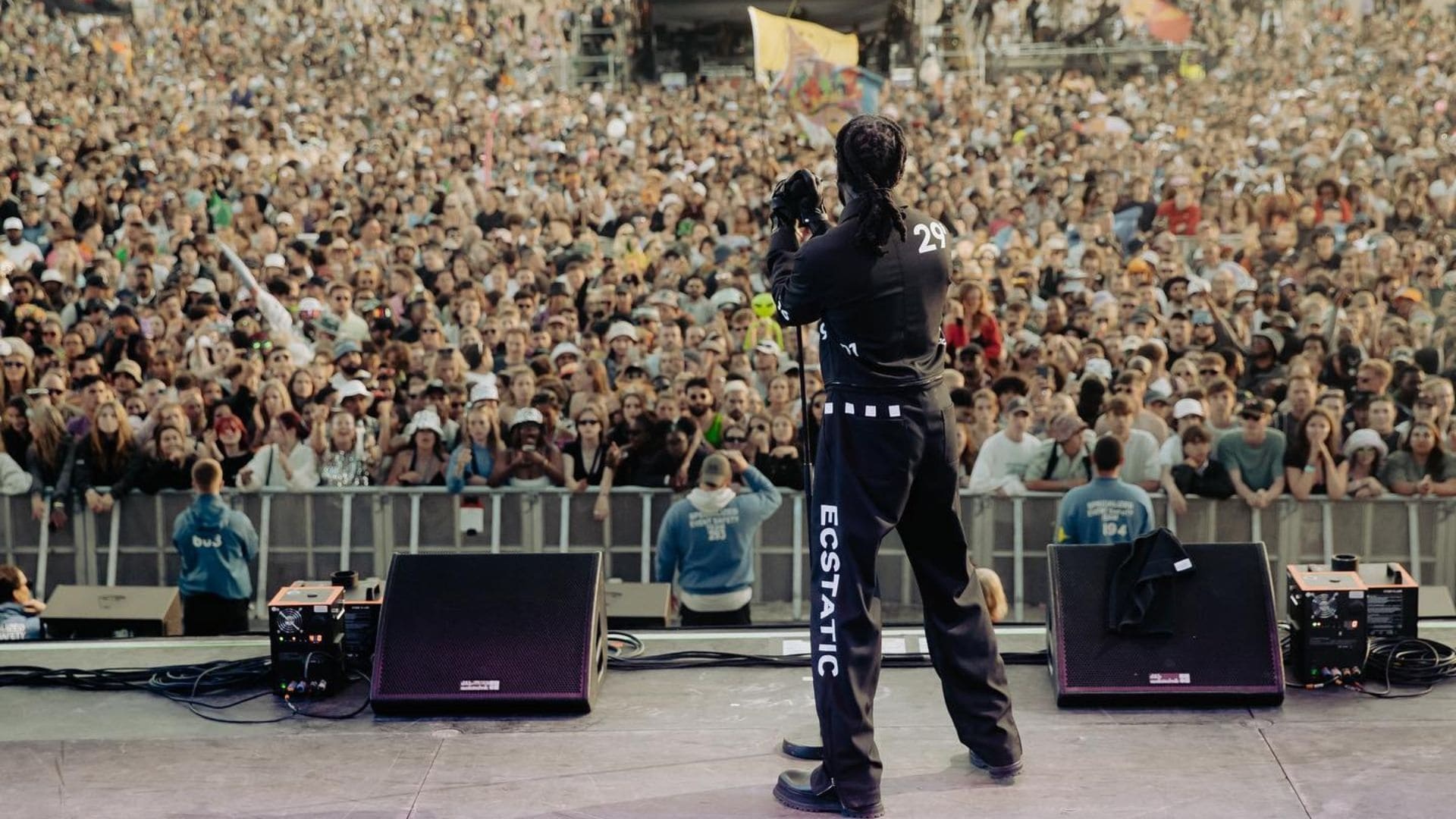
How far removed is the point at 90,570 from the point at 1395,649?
273 inches

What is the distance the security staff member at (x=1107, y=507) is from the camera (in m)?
7.68

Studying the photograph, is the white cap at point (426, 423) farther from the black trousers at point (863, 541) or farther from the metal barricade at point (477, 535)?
the black trousers at point (863, 541)

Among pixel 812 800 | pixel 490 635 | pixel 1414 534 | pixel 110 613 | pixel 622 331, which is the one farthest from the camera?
pixel 622 331

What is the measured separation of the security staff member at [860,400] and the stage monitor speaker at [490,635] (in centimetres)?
99

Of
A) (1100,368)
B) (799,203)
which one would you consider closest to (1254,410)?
(1100,368)

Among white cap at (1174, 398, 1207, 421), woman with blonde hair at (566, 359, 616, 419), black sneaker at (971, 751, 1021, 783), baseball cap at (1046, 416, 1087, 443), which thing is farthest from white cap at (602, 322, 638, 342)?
black sneaker at (971, 751, 1021, 783)

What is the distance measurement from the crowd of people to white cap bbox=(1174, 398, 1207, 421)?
27mm

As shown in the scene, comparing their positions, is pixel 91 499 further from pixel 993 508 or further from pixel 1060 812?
pixel 1060 812

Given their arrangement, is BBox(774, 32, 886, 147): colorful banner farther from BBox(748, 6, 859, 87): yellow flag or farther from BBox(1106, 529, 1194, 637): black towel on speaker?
BBox(1106, 529, 1194, 637): black towel on speaker

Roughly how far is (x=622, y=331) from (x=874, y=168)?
769 cm

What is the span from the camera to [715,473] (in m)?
8.03

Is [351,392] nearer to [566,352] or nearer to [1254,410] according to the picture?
[566,352]

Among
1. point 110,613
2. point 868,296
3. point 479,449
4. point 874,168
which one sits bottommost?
point 110,613

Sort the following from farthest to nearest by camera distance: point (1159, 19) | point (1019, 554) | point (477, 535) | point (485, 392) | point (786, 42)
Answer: point (1159, 19) → point (786, 42) → point (485, 392) → point (477, 535) → point (1019, 554)
